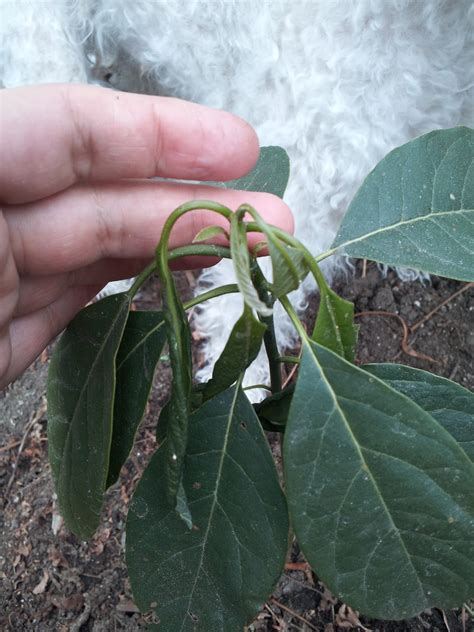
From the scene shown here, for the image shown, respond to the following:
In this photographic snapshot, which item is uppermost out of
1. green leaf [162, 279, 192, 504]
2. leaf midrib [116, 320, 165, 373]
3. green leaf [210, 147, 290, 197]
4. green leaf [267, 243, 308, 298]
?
green leaf [267, 243, 308, 298]

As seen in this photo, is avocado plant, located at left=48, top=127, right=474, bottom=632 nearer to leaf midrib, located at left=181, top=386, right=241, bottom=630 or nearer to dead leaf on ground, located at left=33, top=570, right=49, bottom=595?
leaf midrib, located at left=181, top=386, right=241, bottom=630

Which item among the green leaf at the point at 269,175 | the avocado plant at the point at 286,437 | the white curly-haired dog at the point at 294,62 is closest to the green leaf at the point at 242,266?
the avocado plant at the point at 286,437

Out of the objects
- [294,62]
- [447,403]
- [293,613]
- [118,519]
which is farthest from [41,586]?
[294,62]

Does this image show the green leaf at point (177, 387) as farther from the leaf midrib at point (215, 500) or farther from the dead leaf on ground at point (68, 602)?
the dead leaf on ground at point (68, 602)

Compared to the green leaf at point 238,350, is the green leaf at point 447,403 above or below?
below

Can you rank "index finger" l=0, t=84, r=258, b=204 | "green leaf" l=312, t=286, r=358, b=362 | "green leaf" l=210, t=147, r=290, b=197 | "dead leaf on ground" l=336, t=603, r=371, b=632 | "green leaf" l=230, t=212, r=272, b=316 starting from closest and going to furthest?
"green leaf" l=230, t=212, r=272, b=316, "green leaf" l=312, t=286, r=358, b=362, "index finger" l=0, t=84, r=258, b=204, "green leaf" l=210, t=147, r=290, b=197, "dead leaf on ground" l=336, t=603, r=371, b=632

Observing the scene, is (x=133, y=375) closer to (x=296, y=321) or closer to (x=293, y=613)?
(x=296, y=321)

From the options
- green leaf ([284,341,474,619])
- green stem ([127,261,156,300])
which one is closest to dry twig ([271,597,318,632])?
green leaf ([284,341,474,619])
